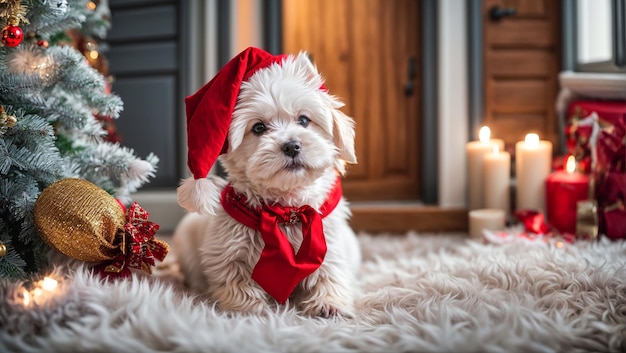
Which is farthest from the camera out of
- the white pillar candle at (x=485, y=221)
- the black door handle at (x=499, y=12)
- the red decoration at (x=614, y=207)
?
the black door handle at (x=499, y=12)

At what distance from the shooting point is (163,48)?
295 cm

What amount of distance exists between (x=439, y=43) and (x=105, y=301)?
7.36ft

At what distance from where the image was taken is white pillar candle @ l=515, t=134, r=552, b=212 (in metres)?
2.20

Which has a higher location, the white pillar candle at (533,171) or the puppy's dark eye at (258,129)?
the puppy's dark eye at (258,129)

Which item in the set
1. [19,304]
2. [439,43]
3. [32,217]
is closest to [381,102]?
[439,43]

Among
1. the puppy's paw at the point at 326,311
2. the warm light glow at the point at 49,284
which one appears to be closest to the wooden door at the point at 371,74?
the puppy's paw at the point at 326,311

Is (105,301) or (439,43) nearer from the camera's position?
(105,301)

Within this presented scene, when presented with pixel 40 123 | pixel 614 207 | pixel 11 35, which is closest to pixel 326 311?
pixel 40 123

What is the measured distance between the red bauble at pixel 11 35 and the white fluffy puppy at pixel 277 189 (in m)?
0.48

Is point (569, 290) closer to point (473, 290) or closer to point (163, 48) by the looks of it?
point (473, 290)

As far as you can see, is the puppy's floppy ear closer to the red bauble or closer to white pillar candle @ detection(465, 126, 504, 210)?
the red bauble

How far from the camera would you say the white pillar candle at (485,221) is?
7.13ft

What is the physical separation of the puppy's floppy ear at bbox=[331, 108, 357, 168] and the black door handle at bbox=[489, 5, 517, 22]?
1823 mm

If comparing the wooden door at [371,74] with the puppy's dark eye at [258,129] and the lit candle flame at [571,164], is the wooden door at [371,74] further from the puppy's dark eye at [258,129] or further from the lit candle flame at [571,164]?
the puppy's dark eye at [258,129]
